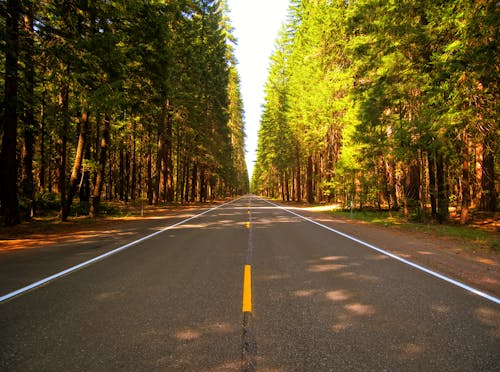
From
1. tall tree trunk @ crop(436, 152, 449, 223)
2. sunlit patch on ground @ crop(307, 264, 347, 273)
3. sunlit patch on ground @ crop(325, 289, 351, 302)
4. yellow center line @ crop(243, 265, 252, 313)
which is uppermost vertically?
tall tree trunk @ crop(436, 152, 449, 223)

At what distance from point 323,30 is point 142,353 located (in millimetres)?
26173

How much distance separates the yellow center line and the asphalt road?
14mm

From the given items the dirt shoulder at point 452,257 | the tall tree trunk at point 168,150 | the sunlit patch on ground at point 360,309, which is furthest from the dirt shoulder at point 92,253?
the tall tree trunk at point 168,150

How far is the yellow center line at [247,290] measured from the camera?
3936mm

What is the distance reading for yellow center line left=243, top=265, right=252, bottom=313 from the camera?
12.9 feet

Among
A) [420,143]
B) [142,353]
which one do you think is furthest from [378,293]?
[420,143]

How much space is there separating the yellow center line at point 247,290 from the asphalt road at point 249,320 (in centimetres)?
1

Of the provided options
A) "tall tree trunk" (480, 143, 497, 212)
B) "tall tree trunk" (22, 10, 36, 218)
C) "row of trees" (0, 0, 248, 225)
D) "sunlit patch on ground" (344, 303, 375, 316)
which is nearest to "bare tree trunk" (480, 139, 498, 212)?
"tall tree trunk" (480, 143, 497, 212)

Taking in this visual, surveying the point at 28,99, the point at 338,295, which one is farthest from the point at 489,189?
the point at 28,99

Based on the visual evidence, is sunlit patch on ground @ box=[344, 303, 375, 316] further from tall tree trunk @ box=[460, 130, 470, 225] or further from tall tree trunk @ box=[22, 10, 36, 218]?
tall tree trunk @ box=[22, 10, 36, 218]

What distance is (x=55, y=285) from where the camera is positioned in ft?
16.3

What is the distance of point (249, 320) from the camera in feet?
11.7

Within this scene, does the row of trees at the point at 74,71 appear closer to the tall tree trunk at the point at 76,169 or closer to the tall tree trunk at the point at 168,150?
the tall tree trunk at the point at 76,169

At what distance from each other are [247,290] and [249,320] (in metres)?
1.05
